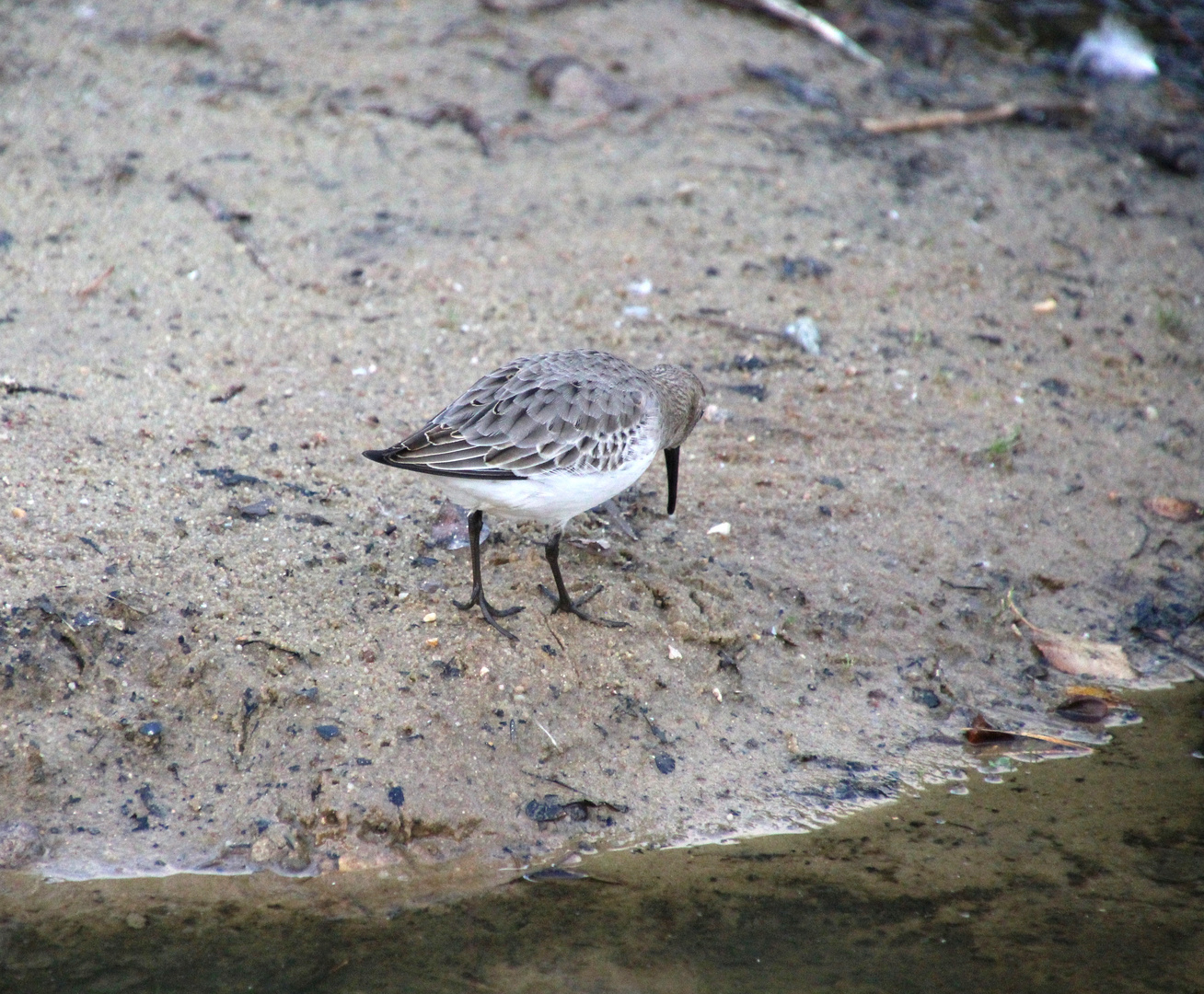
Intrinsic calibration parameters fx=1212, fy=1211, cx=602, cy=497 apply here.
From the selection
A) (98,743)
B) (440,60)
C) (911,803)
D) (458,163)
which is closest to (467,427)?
(98,743)

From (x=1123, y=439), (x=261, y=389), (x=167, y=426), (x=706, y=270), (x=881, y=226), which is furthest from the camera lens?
(x=881, y=226)

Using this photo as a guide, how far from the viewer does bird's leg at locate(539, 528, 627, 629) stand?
488cm

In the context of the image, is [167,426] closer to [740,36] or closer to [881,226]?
[881,226]

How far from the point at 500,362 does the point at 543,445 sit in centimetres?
195

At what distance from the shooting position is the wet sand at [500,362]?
4.52 meters

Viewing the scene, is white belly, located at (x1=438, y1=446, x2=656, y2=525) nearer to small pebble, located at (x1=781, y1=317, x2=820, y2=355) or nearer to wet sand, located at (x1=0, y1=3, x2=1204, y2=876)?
wet sand, located at (x1=0, y1=3, x2=1204, y2=876)

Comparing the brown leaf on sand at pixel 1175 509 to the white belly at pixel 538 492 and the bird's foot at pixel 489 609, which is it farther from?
the bird's foot at pixel 489 609

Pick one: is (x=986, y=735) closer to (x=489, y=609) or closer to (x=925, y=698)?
(x=925, y=698)

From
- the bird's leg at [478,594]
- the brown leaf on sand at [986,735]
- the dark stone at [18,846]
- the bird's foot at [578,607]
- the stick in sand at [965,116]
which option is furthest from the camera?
the stick in sand at [965,116]

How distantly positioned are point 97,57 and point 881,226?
5.38 m

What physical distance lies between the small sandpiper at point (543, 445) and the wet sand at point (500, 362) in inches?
21.9

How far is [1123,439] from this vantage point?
6.61m

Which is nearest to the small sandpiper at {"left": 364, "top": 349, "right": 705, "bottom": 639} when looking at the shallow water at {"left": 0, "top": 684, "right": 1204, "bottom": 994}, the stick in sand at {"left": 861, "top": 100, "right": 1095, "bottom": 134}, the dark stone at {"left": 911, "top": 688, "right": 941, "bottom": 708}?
the shallow water at {"left": 0, "top": 684, "right": 1204, "bottom": 994}

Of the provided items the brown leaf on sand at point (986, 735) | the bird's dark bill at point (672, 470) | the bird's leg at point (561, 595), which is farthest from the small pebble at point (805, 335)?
the brown leaf on sand at point (986, 735)
